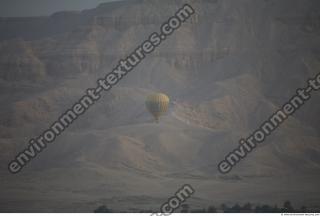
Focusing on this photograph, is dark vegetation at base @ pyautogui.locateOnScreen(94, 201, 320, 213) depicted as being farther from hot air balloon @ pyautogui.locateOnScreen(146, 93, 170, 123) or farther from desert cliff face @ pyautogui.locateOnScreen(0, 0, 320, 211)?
hot air balloon @ pyautogui.locateOnScreen(146, 93, 170, 123)

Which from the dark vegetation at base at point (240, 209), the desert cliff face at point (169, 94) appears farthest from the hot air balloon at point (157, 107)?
the dark vegetation at base at point (240, 209)

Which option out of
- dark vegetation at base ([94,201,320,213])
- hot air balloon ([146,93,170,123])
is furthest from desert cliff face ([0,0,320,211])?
dark vegetation at base ([94,201,320,213])

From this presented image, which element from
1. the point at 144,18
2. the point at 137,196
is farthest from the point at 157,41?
the point at 137,196

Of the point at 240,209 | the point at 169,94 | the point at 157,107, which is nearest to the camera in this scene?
the point at 240,209

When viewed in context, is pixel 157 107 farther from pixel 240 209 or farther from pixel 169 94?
pixel 240 209

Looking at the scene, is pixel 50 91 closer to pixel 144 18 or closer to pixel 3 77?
pixel 3 77

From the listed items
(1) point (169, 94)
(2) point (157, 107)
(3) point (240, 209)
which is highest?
(1) point (169, 94)

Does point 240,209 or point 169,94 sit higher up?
point 169,94

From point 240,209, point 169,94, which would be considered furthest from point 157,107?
point 240,209
